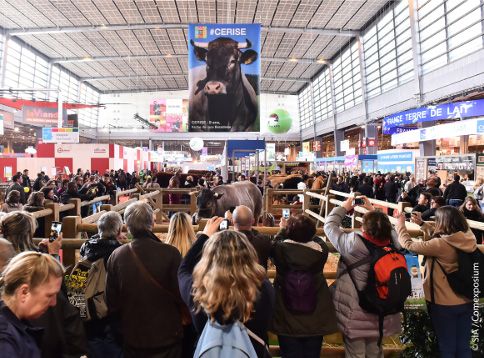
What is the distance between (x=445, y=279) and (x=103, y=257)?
95.2 inches

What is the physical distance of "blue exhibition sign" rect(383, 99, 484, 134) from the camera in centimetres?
1042

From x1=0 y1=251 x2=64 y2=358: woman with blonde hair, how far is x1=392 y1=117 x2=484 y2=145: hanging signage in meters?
10.9

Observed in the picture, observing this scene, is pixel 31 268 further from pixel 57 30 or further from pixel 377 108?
pixel 57 30

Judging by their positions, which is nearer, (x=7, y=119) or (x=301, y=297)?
(x=301, y=297)

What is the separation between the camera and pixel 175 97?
136 feet

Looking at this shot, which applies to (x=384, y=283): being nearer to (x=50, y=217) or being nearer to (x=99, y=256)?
(x=99, y=256)

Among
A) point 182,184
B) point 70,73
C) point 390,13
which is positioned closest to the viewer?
point 182,184

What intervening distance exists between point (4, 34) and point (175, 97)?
1963 cm

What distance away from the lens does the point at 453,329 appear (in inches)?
112

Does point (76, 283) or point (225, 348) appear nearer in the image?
point (225, 348)

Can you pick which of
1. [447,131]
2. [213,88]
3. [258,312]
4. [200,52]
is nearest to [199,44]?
[200,52]

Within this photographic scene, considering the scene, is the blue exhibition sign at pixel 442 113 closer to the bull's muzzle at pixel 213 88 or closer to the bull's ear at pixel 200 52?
the bull's muzzle at pixel 213 88

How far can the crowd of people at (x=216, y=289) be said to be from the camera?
71.2 inches

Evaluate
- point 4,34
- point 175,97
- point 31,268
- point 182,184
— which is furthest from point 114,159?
point 175,97
